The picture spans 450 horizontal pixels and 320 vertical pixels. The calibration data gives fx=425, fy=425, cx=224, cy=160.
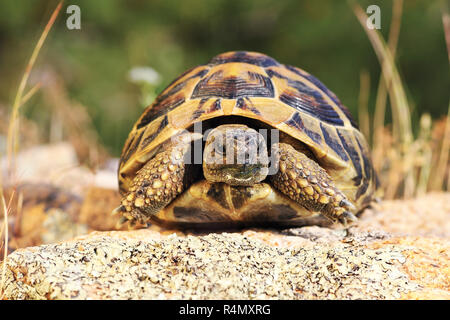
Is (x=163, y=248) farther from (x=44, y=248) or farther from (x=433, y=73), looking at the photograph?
(x=433, y=73)

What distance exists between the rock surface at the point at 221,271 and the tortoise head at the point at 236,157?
291 mm

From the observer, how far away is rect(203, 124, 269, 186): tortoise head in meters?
1.63

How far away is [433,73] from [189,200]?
5.59 m

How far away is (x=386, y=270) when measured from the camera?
129cm

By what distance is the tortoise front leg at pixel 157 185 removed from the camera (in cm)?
179

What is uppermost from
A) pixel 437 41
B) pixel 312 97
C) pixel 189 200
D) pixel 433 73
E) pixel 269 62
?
pixel 437 41

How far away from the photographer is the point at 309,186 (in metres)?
1.71

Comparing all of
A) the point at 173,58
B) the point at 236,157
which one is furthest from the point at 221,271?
the point at 173,58

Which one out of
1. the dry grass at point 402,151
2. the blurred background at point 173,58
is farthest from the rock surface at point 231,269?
the blurred background at point 173,58

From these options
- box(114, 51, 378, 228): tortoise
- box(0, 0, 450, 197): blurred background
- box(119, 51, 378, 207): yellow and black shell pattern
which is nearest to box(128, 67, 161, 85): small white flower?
box(119, 51, 378, 207): yellow and black shell pattern

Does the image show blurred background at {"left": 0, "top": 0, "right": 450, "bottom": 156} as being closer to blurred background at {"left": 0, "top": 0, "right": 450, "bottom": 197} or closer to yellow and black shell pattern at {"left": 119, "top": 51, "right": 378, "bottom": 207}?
blurred background at {"left": 0, "top": 0, "right": 450, "bottom": 197}

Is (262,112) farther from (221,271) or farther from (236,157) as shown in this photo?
(221,271)

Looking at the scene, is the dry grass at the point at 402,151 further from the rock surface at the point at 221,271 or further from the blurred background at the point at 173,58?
the rock surface at the point at 221,271
